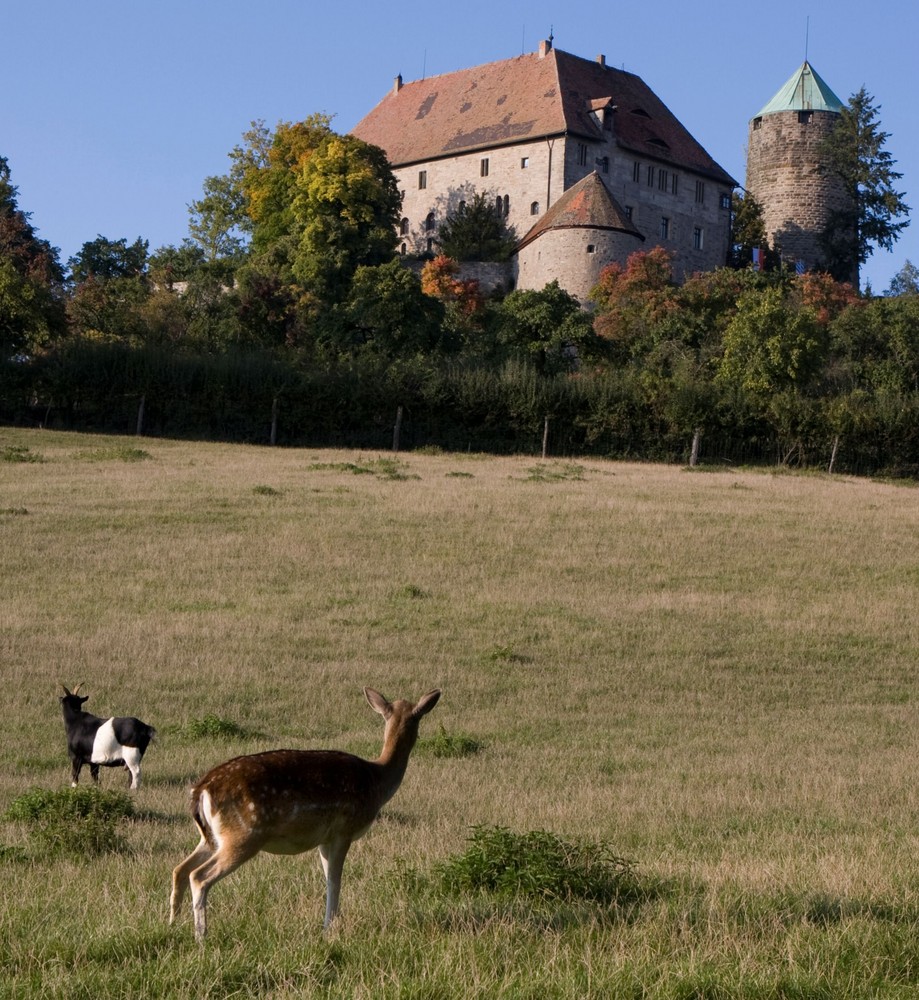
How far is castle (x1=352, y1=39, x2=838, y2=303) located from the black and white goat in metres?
72.2

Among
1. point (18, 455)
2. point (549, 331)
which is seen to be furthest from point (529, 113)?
point (18, 455)

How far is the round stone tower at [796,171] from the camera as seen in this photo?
4040 inches

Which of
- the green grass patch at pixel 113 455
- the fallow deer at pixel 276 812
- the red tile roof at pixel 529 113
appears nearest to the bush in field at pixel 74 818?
the fallow deer at pixel 276 812

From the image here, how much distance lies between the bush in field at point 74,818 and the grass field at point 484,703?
0.17m

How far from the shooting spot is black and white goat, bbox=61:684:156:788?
12477mm

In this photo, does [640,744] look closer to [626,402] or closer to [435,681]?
[435,681]

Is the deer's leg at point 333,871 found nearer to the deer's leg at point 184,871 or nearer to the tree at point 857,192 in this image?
the deer's leg at point 184,871

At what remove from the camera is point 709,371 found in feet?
211

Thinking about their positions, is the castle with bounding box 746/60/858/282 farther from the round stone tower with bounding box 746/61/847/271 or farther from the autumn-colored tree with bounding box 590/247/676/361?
the autumn-colored tree with bounding box 590/247/676/361

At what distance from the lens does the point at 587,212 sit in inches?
3260

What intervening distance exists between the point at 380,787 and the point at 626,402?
49398 millimetres

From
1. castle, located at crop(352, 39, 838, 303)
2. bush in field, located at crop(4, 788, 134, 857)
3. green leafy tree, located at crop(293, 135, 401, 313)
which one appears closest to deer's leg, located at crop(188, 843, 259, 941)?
bush in field, located at crop(4, 788, 134, 857)

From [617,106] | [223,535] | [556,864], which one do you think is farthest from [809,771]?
[617,106]

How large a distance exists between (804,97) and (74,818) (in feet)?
Answer: 347
